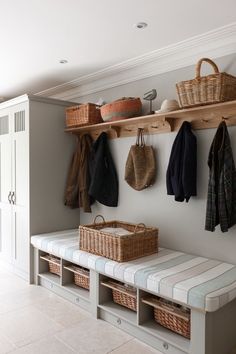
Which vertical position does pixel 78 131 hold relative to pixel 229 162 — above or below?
above

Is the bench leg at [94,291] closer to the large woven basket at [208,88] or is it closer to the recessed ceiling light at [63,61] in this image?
the large woven basket at [208,88]

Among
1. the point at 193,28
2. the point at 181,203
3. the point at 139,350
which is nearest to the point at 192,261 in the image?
the point at 181,203

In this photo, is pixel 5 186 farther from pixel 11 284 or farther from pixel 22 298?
pixel 22 298

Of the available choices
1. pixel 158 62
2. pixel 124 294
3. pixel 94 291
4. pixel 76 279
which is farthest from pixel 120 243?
pixel 158 62

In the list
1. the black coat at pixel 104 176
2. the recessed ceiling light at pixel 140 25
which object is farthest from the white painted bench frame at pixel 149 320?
the recessed ceiling light at pixel 140 25

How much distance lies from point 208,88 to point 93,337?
2039 millimetres

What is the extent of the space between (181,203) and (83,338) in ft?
4.51

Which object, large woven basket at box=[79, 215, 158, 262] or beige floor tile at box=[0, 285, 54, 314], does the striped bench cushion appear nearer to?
large woven basket at box=[79, 215, 158, 262]

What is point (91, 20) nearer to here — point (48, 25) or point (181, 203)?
point (48, 25)

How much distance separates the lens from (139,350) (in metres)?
2.11

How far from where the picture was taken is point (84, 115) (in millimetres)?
3270

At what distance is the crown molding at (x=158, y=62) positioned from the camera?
2452 millimetres

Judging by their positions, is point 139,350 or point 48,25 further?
Answer: point 48,25

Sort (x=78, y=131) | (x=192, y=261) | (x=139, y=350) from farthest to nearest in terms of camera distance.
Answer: (x=78, y=131) < (x=192, y=261) < (x=139, y=350)
